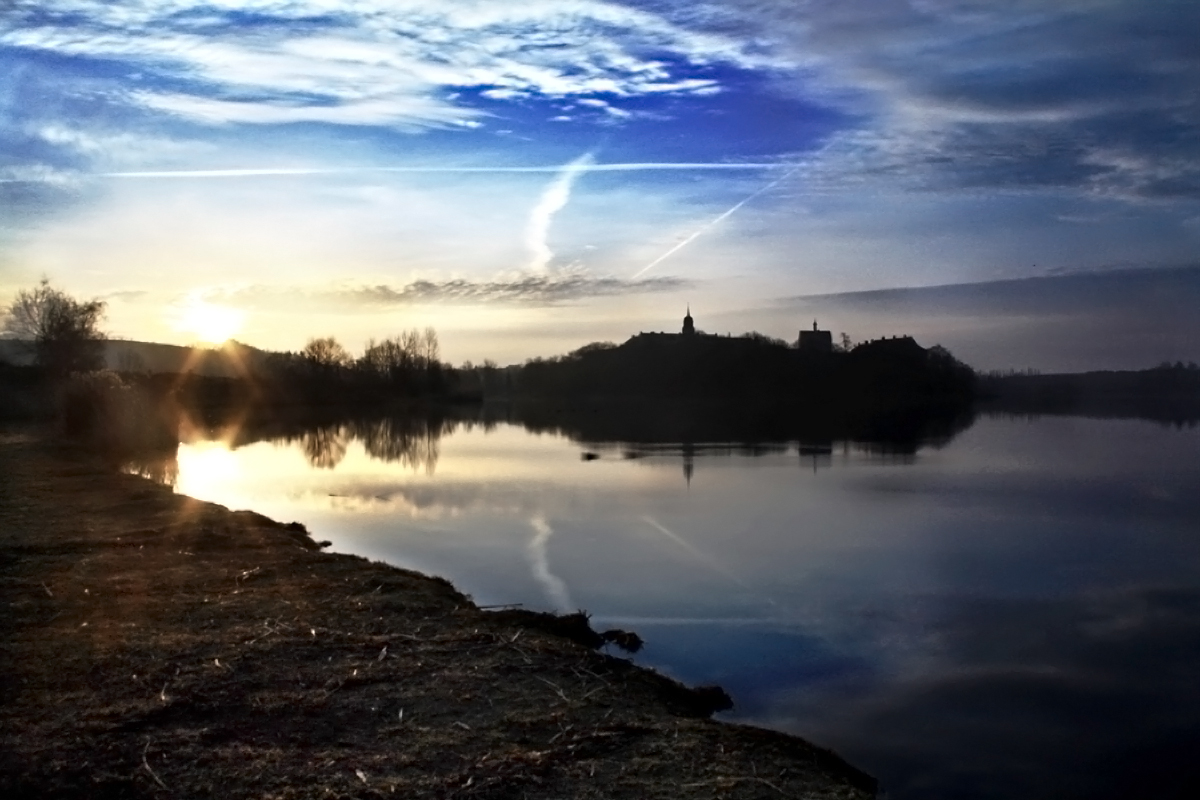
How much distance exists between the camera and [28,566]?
10.5 metres

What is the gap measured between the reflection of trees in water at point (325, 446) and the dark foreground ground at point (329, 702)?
21.9 m

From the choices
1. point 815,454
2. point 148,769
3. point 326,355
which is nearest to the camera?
point 148,769

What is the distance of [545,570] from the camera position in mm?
12969

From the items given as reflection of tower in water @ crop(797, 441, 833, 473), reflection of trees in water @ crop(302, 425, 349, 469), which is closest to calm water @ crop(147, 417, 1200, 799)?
reflection of tower in water @ crop(797, 441, 833, 473)

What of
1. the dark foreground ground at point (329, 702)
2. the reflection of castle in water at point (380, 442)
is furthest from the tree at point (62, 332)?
the dark foreground ground at point (329, 702)

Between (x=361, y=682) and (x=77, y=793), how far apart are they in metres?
2.11

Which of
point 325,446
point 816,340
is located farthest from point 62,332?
point 816,340

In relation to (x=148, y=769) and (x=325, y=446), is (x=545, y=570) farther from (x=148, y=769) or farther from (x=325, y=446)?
(x=325, y=446)

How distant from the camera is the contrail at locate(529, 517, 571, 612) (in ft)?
36.8

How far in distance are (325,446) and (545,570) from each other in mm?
29689

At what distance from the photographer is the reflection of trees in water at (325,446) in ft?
107

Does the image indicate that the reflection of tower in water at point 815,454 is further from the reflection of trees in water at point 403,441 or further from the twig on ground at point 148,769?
the twig on ground at point 148,769

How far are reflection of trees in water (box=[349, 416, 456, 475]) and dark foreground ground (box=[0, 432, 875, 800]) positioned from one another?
762 inches

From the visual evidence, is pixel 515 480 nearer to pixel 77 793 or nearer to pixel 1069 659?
pixel 1069 659
